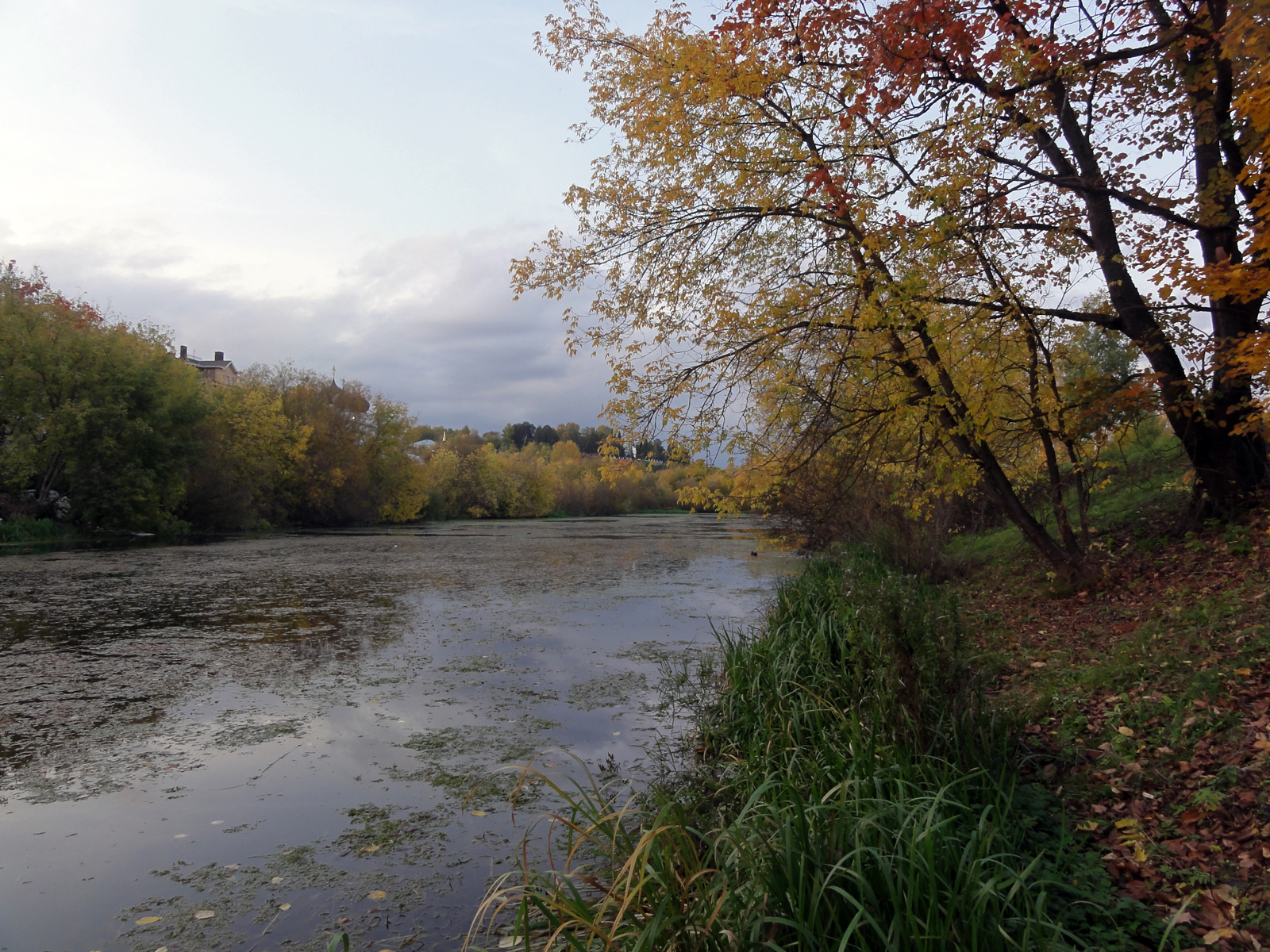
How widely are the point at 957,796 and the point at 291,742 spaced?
5011 mm

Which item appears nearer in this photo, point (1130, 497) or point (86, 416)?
point (1130, 497)

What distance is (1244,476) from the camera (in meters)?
7.56

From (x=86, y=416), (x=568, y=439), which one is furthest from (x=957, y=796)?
(x=568, y=439)

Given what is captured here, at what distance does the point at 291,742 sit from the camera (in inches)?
238

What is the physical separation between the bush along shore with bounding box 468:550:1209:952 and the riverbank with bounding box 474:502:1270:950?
0.7 inches

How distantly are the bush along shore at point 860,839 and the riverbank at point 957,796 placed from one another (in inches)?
0.7

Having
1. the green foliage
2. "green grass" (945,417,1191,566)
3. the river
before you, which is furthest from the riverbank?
the green foliage

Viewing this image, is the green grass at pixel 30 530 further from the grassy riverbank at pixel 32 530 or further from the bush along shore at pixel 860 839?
the bush along shore at pixel 860 839

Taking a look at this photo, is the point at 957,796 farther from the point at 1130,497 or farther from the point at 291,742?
the point at 1130,497

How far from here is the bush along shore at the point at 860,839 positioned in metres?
2.61

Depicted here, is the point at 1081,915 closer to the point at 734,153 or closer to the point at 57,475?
the point at 734,153

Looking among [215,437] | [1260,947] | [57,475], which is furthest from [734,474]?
[215,437]

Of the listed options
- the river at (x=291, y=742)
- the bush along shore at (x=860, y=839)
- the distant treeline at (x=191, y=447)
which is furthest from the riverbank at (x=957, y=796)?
the distant treeline at (x=191, y=447)

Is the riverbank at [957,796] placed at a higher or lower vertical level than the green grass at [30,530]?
lower
